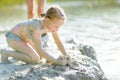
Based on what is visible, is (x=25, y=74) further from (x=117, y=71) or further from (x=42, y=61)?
(x=117, y=71)

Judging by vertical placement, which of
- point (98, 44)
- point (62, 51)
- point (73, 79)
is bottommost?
point (73, 79)

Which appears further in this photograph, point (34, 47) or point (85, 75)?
point (34, 47)

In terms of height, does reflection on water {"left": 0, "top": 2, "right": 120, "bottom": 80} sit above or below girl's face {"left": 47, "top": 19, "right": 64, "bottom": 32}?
above

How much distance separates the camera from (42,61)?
5465 mm

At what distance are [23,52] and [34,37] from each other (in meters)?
0.40

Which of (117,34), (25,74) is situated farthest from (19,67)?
(117,34)

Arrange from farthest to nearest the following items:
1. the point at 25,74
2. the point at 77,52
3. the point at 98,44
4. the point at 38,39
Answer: the point at 98,44 → the point at 77,52 → the point at 38,39 → the point at 25,74

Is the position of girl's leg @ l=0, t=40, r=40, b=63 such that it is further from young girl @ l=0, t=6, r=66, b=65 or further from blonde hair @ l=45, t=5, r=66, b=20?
blonde hair @ l=45, t=5, r=66, b=20

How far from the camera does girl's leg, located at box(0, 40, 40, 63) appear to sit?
212 inches

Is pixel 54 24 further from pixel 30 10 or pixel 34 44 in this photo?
pixel 30 10

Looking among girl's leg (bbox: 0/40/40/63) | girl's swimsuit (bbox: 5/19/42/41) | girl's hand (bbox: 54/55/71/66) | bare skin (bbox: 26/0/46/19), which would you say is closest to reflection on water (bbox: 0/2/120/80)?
girl's hand (bbox: 54/55/71/66)

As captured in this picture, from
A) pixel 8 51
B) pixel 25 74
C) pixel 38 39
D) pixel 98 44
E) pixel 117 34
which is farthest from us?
pixel 117 34

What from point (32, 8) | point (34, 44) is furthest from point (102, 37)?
point (34, 44)

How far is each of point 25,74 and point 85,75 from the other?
2.22 feet
